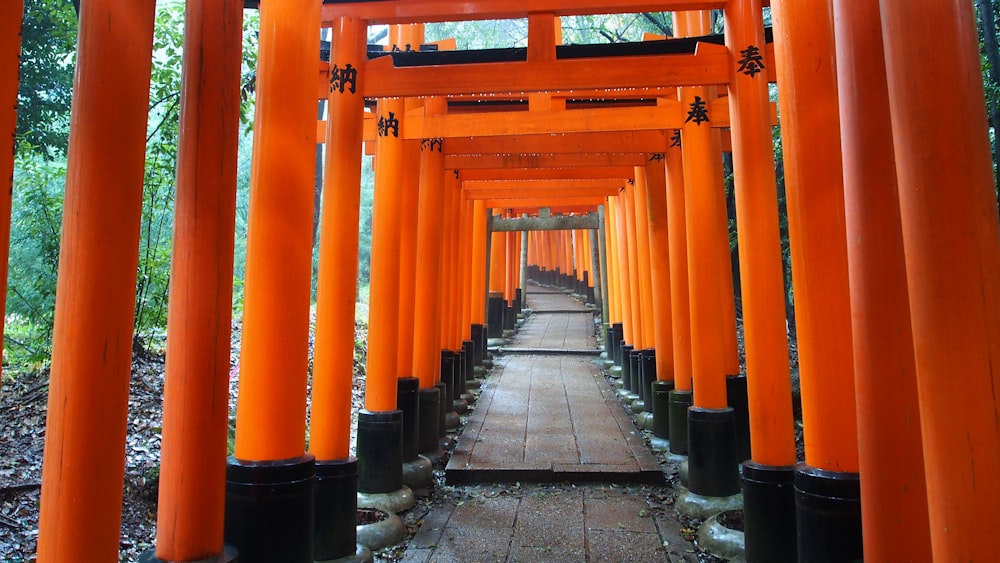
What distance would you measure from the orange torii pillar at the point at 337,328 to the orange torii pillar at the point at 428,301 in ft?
→ 6.73

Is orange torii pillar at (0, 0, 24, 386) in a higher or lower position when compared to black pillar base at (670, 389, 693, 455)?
higher

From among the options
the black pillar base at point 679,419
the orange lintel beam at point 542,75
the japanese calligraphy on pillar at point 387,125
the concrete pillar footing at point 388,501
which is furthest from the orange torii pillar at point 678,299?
the concrete pillar footing at point 388,501

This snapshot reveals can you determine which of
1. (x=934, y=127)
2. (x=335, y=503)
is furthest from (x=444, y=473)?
(x=934, y=127)

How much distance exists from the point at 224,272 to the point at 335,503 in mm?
1884

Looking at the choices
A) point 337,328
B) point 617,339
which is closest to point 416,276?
point 337,328

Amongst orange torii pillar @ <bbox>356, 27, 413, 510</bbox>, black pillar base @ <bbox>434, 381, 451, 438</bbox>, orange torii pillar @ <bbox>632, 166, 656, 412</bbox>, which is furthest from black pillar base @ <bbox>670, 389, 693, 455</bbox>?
orange torii pillar @ <bbox>356, 27, 413, 510</bbox>

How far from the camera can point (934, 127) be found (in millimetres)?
1638

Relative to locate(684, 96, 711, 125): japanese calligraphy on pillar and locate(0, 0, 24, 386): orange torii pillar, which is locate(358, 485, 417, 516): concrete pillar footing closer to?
locate(0, 0, 24, 386): orange torii pillar

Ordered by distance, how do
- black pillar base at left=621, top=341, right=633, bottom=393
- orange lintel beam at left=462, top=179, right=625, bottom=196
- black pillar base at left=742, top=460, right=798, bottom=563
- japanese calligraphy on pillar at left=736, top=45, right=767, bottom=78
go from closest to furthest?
black pillar base at left=742, top=460, right=798, bottom=563 → japanese calligraphy on pillar at left=736, top=45, right=767, bottom=78 → black pillar base at left=621, top=341, right=633, bottom=393 → orange lintel beam at left=462, top=179, right=625, bottom=196

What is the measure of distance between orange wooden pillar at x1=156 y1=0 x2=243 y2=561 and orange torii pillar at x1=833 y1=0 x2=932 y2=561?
7.47 feet

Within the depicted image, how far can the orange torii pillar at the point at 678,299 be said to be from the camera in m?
6.08

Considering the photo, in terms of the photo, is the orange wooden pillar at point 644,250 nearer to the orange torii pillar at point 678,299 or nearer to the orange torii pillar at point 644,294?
the orange torii pillar at point 644,294

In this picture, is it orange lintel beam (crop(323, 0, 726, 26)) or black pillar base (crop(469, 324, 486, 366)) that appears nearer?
orange lintel beam (crop(323, 0, 726, 26))

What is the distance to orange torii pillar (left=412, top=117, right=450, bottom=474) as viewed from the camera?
6.27 metres
